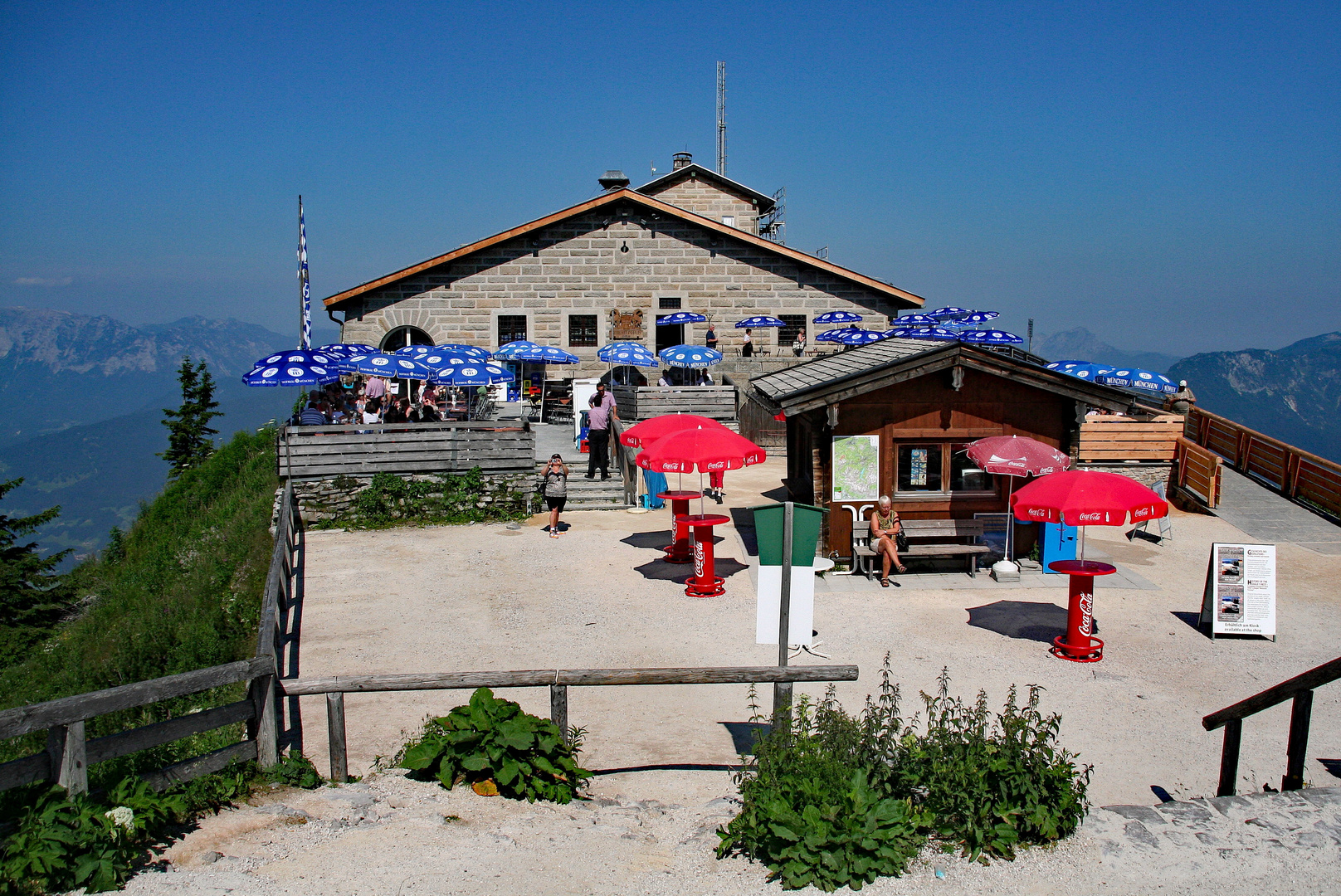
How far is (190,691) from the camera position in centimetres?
585

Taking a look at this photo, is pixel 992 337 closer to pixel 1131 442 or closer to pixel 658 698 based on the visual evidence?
pixel 1131 442

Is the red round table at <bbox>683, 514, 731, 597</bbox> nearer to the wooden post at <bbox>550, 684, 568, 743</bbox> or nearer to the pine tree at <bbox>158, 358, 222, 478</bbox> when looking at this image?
the wooden post at <bbox>550, 684, 568, 743</bbox>

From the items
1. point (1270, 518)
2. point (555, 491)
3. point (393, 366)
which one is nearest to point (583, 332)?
point (393, 366)

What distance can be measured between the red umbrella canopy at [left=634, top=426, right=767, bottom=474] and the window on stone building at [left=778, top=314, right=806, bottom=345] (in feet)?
56.5

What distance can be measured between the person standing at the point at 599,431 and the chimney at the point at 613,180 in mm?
14776

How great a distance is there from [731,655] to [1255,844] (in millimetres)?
5921

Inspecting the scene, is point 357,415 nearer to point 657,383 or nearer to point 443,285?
point 443,285

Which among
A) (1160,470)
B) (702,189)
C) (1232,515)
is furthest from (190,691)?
(702,189)

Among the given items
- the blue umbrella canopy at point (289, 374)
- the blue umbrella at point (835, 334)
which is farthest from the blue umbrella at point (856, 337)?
the blue umbrella canopy at point (289, 374)

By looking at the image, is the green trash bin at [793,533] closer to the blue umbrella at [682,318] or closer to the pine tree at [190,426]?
the blue umbrella at [682,318]

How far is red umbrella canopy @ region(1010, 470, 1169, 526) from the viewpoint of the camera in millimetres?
10445

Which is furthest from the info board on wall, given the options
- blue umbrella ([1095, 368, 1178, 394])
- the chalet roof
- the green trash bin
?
blue umbrella ([1095, 368, 1178, 394])

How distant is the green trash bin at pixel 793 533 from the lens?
7672mm

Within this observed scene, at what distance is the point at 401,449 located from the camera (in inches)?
730
